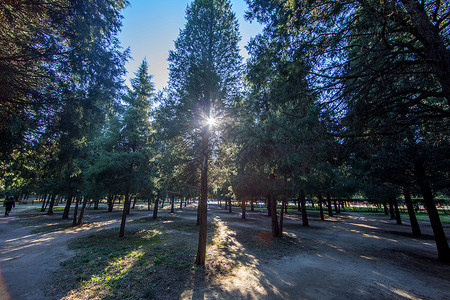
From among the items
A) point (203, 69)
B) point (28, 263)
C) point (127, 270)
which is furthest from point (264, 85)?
point (28, 263)

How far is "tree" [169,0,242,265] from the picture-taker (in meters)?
9.27

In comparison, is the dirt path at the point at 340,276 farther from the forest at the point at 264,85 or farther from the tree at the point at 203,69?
the tree at the point at 203,69

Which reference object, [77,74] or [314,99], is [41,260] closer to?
[77,74]

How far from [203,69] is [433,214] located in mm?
15034

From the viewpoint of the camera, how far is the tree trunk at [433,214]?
886 cm

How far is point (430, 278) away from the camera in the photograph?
679cm

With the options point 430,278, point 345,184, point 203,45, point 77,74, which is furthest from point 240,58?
point 345,184

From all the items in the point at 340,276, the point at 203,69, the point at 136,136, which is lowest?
the point at 340,276

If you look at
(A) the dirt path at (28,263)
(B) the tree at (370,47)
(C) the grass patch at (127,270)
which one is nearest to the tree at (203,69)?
(C) the grass patch at (127,270)

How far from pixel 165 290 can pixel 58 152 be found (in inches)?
295

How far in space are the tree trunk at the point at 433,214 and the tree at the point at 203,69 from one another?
11906 millimetres

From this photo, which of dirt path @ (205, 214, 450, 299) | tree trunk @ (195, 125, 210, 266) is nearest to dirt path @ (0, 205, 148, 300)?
tree trunk @ (195, 125, 210, 266)

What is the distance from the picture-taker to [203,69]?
9.12m

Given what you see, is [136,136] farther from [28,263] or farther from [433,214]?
[433,214]
